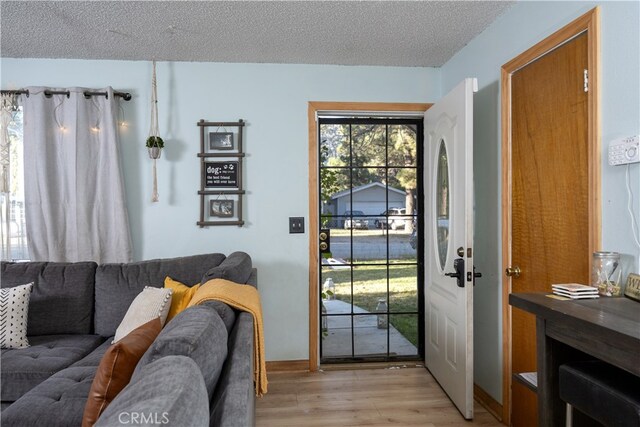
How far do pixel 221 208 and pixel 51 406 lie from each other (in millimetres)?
1788

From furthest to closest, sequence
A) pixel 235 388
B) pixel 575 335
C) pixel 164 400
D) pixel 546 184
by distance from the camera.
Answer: pixel 546 184 < pixel 575 335 < pixel 235 388 < pixel 164 400

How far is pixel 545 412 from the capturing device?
1.39m

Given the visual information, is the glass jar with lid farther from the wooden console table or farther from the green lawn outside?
the green lawn outside

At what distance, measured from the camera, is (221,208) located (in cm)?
320

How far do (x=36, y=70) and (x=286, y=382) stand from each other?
9.90 feet

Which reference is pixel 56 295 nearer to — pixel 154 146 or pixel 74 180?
pixel 74 180

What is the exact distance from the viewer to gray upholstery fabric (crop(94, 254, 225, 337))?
2.57m

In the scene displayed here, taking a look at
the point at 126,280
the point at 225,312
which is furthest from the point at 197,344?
the point at 126,280

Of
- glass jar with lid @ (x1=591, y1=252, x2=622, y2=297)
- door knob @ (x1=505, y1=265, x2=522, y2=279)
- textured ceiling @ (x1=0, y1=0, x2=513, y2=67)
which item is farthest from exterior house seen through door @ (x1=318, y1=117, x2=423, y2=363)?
glass jar with lid @ (x1=591, y1=252, x2=622, y2=297)

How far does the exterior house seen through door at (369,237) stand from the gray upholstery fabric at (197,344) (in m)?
2.12

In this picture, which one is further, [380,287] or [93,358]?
[380,287]

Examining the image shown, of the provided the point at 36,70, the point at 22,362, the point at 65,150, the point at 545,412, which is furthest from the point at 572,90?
the point at 36,70

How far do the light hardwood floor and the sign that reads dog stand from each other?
154 centimetres

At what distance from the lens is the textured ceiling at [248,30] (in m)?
2.30
